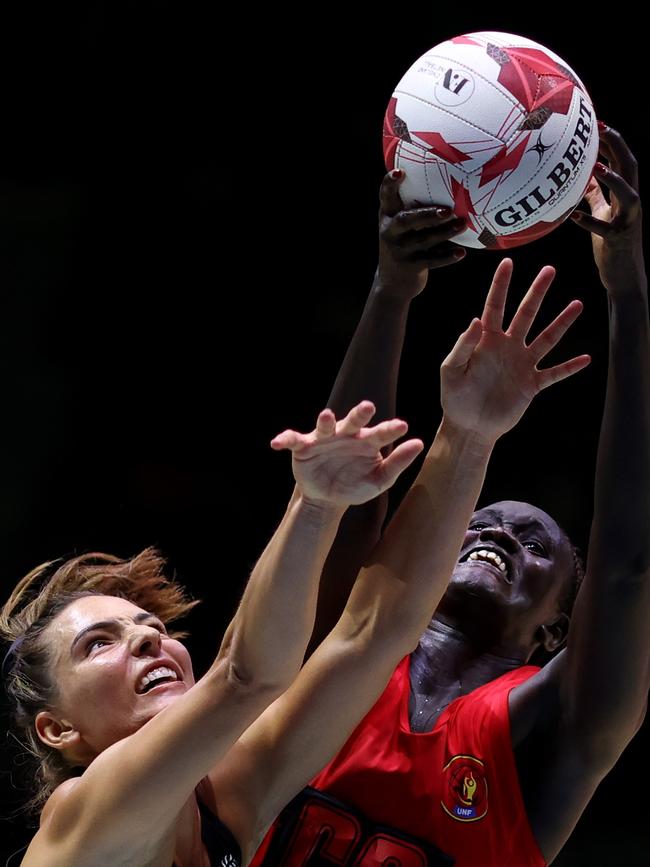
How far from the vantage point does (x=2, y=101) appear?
550cm

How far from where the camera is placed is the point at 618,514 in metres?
3.04

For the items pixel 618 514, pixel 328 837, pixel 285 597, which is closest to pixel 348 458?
pixel 285 597

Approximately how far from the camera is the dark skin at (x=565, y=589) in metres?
3.00

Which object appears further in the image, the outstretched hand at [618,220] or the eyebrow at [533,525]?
the eyebrow at [533,525]

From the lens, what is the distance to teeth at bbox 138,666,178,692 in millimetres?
3145

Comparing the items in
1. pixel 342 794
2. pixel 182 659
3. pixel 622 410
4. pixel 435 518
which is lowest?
pixel 342 794

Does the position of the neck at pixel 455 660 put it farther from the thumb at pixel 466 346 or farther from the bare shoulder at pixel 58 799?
the bare shoulder at pixel 58 799

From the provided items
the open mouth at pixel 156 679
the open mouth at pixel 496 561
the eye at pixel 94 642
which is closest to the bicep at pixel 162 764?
the open mouth at pixel 156 679

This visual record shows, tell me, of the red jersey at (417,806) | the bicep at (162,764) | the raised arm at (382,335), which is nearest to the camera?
the bicep at (162,764)

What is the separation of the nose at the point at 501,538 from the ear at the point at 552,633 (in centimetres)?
24

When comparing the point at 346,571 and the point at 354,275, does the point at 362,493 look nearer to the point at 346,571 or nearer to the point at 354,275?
the point at 346,571

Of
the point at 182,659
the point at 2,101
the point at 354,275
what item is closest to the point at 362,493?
the point at 182,659

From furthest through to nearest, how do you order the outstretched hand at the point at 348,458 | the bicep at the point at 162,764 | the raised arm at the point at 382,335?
the raised arm at the point at 382,335 → the bicep at the point at 162,764 → the outstretched hand at the point at 348,458

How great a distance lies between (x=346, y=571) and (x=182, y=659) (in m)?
0.45
